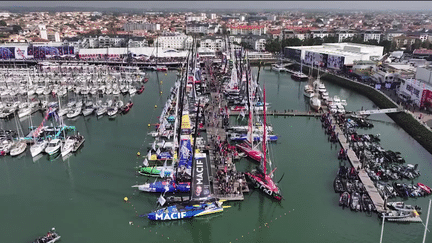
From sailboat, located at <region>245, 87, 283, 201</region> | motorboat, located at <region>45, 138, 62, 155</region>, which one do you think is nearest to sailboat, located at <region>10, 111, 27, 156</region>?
motorboat, located at <region>45, 138, 62, 155</region>

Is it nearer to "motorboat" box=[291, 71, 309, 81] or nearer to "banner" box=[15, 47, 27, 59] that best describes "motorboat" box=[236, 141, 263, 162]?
"motorboat" box=[291, 71, 309, 81]

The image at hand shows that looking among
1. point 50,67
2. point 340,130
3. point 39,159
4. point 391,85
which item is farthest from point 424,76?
point 50,67

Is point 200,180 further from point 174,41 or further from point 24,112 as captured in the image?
point 174,41

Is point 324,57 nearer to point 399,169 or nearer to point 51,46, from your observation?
point 399,169

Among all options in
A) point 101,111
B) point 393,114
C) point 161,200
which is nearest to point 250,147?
point 161,200

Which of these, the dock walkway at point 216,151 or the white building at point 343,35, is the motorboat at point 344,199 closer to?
the dock walkway at point 216,151

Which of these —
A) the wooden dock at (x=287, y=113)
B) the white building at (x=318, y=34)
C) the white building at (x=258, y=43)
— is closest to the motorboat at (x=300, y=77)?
the wooden dock at (x=287, y=113)
